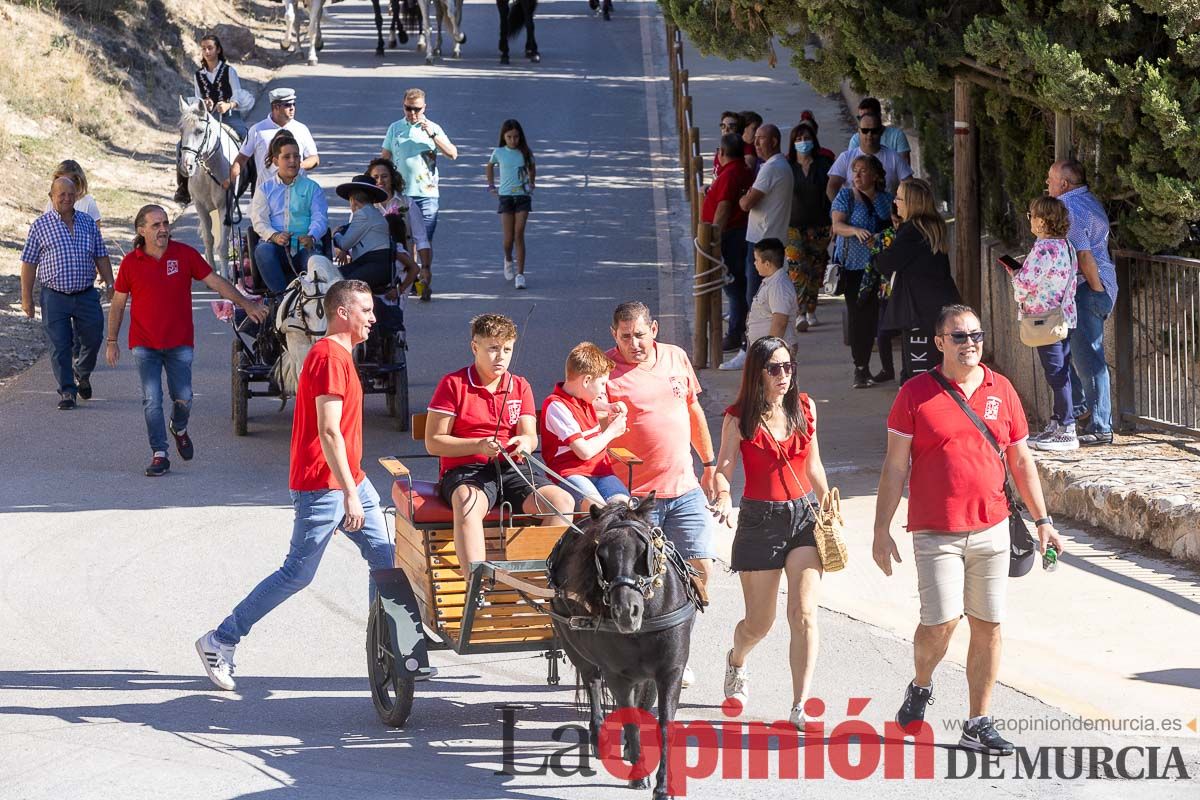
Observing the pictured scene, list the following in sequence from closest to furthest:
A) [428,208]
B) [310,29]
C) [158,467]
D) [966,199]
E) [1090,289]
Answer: [1090,289]
[158,467]
[966,199]
[428,208]
[310,29]

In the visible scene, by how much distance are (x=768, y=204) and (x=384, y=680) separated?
8.58 meters

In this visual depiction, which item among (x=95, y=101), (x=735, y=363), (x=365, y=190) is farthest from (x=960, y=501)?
(x=95, y=101)

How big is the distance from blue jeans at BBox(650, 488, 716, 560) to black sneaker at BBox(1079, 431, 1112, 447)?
14.0 feet

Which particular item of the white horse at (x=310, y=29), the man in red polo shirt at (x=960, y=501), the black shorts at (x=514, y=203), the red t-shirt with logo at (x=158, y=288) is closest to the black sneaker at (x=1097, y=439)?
the man in red polo shirt at (x=960, y=501)

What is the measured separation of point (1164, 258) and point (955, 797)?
560cm

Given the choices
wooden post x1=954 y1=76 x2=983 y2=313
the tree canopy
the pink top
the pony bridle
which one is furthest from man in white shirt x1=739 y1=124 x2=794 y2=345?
the pony bridle

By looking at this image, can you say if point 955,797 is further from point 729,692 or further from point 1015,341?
point 1015,341

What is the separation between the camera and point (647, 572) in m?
6.50

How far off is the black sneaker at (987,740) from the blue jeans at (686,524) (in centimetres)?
158

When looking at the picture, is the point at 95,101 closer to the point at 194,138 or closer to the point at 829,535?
the point at 194,138

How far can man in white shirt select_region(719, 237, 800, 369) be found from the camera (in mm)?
12617

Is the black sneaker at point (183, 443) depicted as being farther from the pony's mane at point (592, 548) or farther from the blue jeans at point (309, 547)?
the pony's mane at point (592, 548)

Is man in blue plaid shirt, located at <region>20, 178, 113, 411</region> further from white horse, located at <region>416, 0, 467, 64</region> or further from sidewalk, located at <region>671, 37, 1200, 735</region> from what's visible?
white horse, located at <region>416, 0, 467, 64</region>

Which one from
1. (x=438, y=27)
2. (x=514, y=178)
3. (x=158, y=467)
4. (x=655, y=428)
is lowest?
(x=158, y=467)
